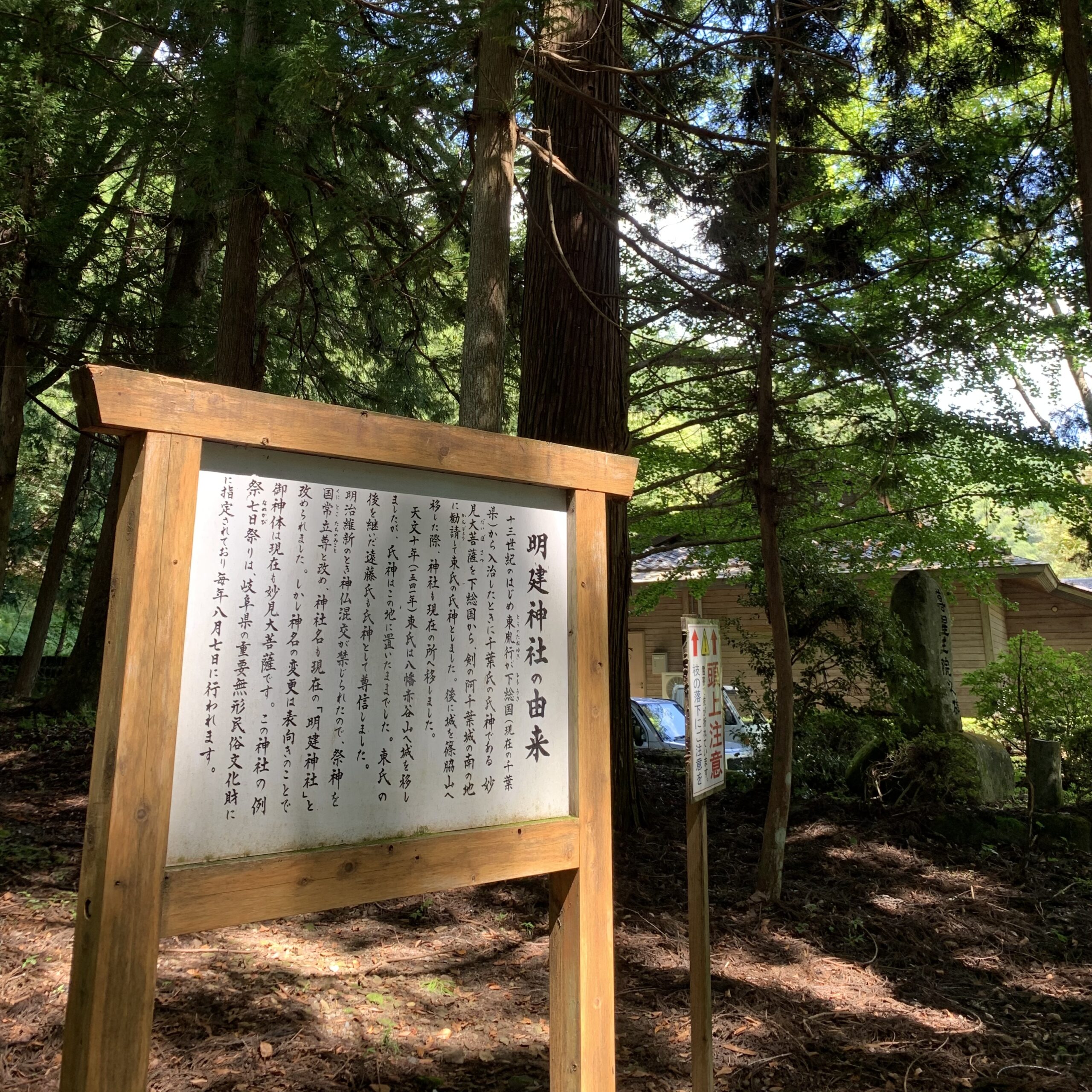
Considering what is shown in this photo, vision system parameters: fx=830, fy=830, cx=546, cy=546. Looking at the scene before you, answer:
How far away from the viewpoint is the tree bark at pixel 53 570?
1036cm

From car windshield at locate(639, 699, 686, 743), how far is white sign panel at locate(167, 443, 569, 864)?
8.11 m

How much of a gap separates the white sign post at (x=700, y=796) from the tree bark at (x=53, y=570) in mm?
9383

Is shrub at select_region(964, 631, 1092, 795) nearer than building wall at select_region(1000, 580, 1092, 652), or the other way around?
shrub at select_region(964, 631, 1092, 795)

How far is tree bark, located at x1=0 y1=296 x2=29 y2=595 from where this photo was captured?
705cm

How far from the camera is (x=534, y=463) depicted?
Answer: 8.25 ft

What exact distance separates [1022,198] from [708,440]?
3.74m

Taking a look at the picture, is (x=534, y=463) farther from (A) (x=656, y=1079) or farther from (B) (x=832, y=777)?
(B) (x=832, y=777)

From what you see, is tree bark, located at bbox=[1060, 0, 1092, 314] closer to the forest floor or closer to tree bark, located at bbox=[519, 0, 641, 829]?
tree bark, located at bbox=[519, 0, 641, 829]

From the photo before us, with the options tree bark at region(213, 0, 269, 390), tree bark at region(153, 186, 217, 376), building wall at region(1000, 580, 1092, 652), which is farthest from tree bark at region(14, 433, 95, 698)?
building wall at region(1000, 580, 1092, 652)

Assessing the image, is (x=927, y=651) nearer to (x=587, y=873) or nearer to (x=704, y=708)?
(x=704, y=708)

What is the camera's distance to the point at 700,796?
2.90 meters

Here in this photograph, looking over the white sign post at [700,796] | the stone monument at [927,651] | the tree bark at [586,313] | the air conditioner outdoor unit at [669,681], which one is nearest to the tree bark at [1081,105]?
the tree bark at [586,313]

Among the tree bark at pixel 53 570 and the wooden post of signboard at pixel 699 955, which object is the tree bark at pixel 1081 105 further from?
the tree bark at pixel 53 570

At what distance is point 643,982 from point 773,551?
2417 millimetres
